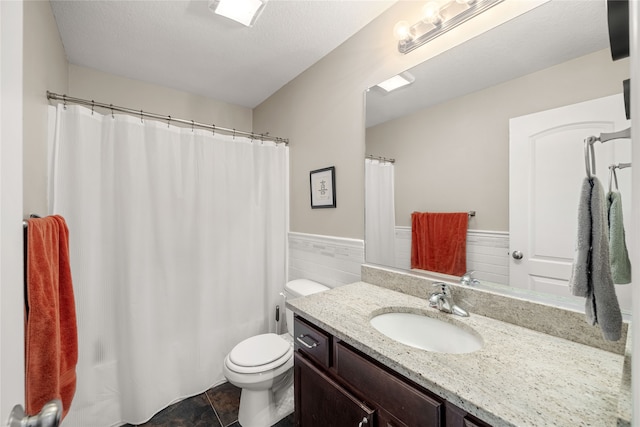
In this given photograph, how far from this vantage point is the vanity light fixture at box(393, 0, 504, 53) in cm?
114

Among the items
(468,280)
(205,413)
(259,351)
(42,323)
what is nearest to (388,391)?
(468,280)

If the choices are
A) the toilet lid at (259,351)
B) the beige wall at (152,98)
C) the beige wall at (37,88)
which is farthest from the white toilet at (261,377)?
the beige wall at (152,98)

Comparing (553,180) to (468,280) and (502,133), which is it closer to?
(502,133)

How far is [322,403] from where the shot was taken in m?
1.06

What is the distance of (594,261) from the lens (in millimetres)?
647

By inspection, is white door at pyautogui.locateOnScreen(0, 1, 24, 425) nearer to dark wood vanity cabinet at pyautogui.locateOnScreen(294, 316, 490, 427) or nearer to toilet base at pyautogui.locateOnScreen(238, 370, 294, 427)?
dark wood vanity cabinet at pyautogui.locateOnScreen(294, 316, 490, 427)

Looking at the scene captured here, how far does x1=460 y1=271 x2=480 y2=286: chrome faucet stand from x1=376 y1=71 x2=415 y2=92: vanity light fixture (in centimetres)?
100

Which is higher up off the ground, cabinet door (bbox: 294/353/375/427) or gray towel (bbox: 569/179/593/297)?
gray towel (bbox: 569/179/593/297)

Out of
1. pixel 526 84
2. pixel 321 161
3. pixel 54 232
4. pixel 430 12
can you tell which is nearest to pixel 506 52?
pixel 526 84

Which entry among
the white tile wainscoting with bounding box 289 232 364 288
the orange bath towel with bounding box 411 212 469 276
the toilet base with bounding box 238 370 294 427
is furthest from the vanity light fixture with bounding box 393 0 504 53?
the toilet base with bounding box 238 370 294 427

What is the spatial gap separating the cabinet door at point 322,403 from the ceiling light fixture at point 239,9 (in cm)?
176

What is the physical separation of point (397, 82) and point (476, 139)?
0.55 metres

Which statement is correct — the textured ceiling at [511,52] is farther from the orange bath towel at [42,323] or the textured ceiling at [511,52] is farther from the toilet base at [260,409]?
the toilet base at [260,409]

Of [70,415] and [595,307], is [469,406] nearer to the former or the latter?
[595,307]
